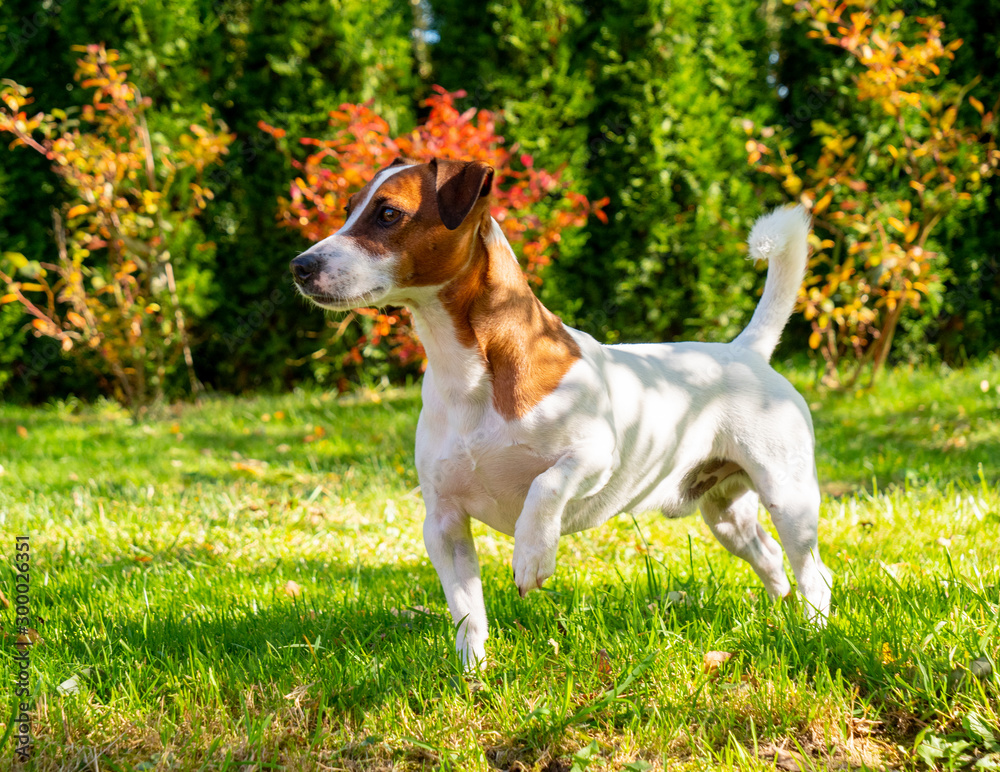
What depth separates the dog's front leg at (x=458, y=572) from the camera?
2291mm

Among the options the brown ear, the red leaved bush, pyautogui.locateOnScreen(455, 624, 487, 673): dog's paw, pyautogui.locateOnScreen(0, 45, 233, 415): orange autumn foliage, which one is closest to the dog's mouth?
the brown ear

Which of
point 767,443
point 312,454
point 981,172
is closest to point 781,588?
point 767,443

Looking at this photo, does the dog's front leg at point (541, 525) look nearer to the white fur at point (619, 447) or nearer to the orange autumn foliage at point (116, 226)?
the white fur at point (619, 447)

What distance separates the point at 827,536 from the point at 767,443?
4.27ft

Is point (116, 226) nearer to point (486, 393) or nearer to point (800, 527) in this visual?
point (486, 393)

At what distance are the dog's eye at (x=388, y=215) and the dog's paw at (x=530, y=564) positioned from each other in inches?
35.9

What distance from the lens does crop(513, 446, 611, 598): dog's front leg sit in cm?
211

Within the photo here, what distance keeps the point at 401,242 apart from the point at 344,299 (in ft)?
0.72

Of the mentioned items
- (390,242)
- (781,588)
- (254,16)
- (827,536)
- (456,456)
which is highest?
(254,16)

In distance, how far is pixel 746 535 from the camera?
2.90 meters

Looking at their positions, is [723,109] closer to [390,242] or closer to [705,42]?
[705,42]

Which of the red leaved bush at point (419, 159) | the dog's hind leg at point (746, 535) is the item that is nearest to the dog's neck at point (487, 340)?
the dog's hind leg at point (746, 535)

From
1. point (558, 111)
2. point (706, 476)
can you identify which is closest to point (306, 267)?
point (706, 476)

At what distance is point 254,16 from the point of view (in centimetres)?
751
